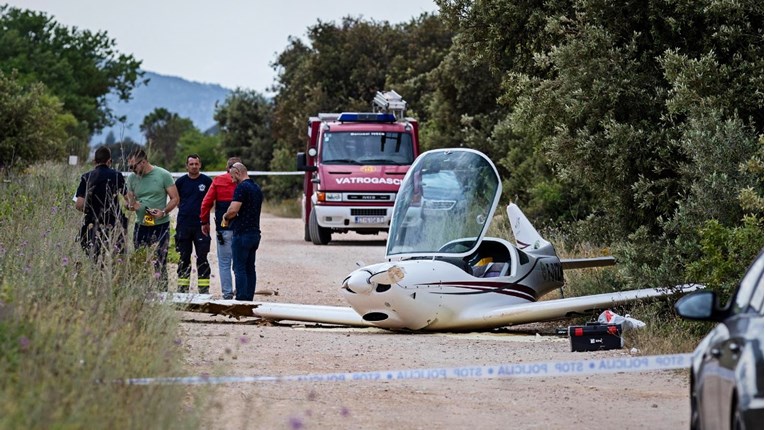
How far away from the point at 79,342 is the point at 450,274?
27.0ft

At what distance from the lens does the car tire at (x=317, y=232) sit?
108ft

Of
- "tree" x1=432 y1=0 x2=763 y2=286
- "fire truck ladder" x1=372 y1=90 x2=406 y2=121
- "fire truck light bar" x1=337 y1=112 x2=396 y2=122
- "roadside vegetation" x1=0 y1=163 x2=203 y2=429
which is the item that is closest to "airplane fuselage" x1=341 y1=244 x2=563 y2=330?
"tree" x1=432 y1=0 x2=763 y2=286

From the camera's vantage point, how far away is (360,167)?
3153 centimetres

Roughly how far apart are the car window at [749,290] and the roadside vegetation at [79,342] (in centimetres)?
283

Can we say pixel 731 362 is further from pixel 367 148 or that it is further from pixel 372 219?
pixel 367 148

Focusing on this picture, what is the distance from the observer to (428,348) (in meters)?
14.6

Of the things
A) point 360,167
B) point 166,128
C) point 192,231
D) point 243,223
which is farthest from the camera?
point 166,128

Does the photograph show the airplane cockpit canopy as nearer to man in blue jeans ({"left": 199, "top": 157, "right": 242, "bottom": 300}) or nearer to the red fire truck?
man in blue jeans ({"left": 199, "top": 157, "right": 242, "bottom": 300})

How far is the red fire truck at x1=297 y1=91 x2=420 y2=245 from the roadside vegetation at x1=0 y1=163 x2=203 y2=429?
16.8m

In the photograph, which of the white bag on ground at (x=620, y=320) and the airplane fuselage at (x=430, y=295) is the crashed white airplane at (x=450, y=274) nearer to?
the airplane fuselage at (x=430, y=295)

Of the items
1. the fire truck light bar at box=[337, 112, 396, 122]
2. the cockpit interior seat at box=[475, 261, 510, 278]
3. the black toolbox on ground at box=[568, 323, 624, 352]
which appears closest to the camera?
the black toolbox on ground at box=[568, 323, 624, 352]

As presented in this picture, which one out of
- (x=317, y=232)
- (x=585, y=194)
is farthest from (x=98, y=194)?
(x=317, y=232)

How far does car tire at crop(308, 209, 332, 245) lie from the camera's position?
32812 millimetres

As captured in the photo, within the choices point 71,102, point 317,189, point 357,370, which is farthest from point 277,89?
point 357,370
